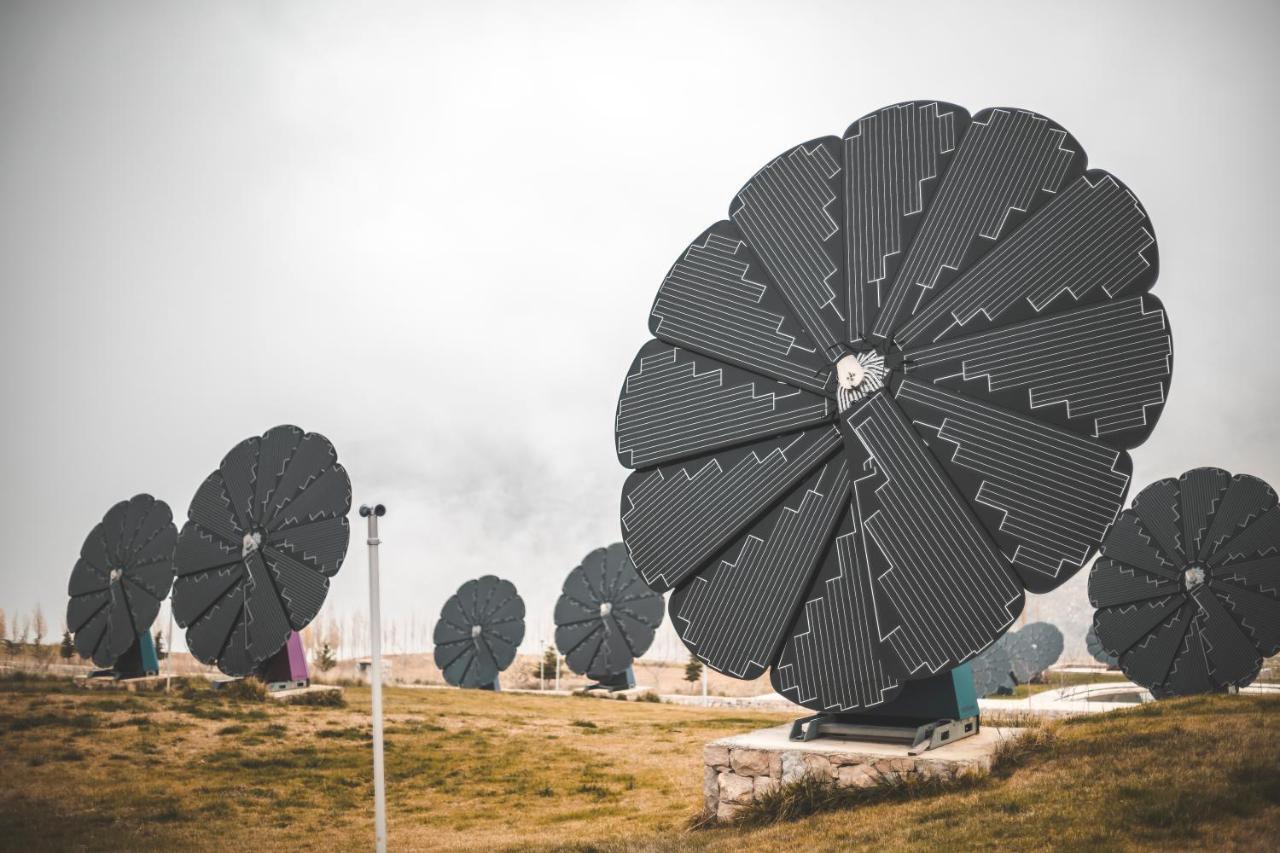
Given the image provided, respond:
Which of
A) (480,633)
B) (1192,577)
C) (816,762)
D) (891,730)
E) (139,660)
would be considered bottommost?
(816,762)

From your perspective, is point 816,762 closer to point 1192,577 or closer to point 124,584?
point 1192,577

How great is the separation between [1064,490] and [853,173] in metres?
3.74

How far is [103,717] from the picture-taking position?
1662 centimetres

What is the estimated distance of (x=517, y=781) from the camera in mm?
13445

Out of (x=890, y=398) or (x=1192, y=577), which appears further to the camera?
(x=1192, y=577)

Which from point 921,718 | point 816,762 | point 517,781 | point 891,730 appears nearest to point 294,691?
point 517,781

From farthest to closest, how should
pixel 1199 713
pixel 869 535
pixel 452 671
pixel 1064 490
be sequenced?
pixel 452 671 < pixel 1199 713 < pixel 869 535 < pixel 1064 490

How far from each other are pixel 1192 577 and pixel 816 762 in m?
12.2

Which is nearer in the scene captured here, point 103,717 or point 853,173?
point 853,173

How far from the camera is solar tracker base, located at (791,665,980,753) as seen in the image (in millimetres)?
8125

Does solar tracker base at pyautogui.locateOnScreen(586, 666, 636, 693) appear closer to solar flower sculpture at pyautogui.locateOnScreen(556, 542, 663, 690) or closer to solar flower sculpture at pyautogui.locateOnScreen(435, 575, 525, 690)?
solar flower sculpture at pyautogui.locateOnScreen(556, 542, 663, 690)

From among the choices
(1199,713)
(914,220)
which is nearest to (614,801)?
(1199,713)

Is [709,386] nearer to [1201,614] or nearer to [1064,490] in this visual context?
[1064,490]

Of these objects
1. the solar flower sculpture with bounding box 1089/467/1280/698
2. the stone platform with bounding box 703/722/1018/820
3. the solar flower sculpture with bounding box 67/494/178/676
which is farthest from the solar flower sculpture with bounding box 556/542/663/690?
the stone platform with bounding box 703/722/1018/820
